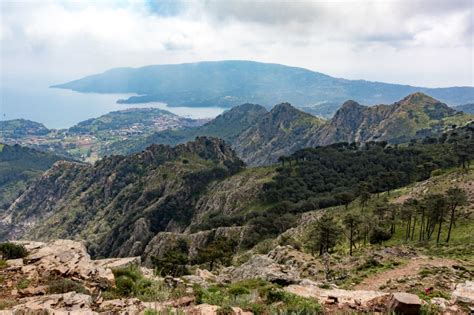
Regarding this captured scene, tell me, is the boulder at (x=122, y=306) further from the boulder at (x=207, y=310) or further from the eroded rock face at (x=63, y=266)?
the eroded rock face at (x=63, y=266)

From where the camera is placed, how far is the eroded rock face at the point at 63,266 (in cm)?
2080

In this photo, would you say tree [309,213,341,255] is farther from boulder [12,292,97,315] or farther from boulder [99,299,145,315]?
boulder [12,292,97,315]

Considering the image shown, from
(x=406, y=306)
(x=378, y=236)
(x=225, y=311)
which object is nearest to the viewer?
(x=406, y=306)

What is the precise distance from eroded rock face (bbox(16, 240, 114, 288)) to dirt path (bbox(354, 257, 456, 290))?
1969 cm

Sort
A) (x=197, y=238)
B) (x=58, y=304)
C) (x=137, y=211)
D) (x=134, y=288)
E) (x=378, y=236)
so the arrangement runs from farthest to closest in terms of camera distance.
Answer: (x=137, y=211), (x=197, y=238), (x=378, y=236), (x=134, y=288), (x=58, y=304)

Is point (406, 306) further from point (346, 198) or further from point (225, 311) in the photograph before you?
point (346, 198)

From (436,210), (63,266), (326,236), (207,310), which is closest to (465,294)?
(207,310)

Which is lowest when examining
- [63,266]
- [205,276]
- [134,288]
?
[205,276]

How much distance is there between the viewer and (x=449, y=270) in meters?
28.7

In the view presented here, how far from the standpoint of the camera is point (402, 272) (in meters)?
31.6

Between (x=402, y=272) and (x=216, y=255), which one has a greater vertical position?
(x=402, y=272)

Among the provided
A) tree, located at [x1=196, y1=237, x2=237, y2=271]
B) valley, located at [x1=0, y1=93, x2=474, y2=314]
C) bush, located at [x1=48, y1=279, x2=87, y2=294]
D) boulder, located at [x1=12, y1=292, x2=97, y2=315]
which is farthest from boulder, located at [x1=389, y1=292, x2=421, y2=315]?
tree, located at [x1=196, y1=237, x2=237, y2=271]

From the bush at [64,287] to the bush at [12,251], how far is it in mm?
7170

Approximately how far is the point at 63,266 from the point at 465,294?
22.7 metres
